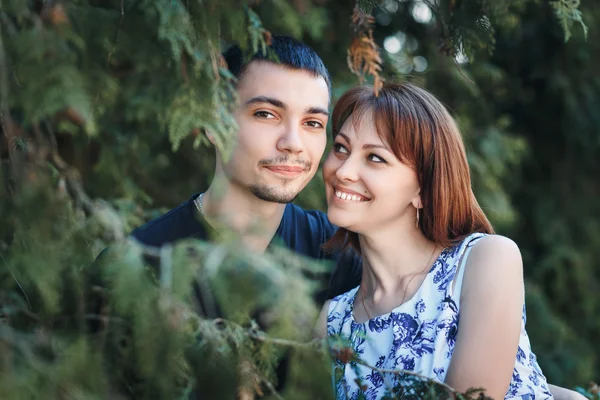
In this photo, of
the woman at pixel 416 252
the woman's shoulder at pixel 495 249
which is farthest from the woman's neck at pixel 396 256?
the woman's shoulder at pixel 495 249

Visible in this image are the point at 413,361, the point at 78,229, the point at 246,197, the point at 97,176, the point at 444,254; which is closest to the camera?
the point at 78,229

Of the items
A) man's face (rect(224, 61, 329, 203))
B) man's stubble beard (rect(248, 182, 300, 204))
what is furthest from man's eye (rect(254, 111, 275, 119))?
man's stubble beard (rect(248, 182, 300, 204))

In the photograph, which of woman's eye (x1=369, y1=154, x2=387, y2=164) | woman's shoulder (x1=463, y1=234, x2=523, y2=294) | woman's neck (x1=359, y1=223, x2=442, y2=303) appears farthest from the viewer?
woman's neck (x1=359, y1=223, x2=442, y2=303)

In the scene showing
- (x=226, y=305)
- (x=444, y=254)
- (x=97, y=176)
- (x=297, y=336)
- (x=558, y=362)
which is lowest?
(x=558, y=362)

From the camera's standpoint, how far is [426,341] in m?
2.42

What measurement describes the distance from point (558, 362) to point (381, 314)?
10.2 ft

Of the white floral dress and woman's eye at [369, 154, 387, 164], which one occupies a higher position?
woman's eye at [369, 154, 387, 164]

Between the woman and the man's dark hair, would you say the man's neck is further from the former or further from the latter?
the man's dark hair

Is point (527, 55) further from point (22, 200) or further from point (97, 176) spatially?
point (22, 200)

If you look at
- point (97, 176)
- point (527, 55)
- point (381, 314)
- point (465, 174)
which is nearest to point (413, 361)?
point (381, 314)

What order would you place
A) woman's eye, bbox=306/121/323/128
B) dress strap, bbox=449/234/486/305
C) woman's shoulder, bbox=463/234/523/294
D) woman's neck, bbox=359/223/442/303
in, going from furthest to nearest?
woman's eye, bbox=306/121/323/128
woman's neck, bbox=359/223/442/303
dress strap, bbox=449/234/486/305
woman's shoulder, bbox=463/234/523/294

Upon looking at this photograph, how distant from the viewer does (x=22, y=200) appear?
1.48 metres

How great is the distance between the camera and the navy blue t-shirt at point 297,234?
2721 mm

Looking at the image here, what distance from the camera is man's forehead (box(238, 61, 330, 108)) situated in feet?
8.87
